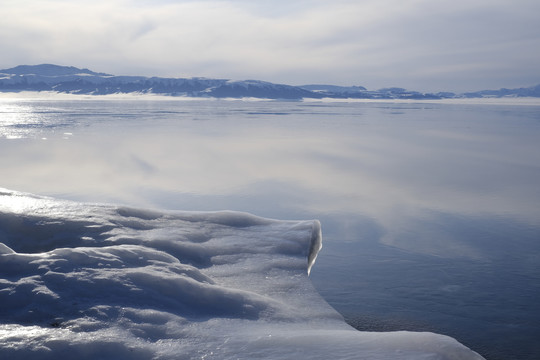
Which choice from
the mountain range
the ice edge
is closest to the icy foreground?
the ice edge

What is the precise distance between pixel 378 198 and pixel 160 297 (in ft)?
17.2

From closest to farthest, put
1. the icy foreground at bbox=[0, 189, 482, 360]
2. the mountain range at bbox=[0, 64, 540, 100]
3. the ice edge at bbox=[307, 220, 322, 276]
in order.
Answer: the icy foreground at bbox=[0, 189, 482, 360]
the ice edge at bbox=[307, 220, 322, 276]
the mountain range at bbox=[0, 64, 540, 100]

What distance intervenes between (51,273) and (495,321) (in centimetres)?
317

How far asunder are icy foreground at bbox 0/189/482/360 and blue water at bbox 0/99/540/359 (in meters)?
0.62

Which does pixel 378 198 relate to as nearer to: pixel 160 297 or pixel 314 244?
pixel 314 244

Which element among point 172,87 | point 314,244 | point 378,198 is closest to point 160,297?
point 314,244

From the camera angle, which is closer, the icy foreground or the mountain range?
the icy foreground

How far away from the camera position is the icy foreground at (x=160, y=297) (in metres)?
2.28

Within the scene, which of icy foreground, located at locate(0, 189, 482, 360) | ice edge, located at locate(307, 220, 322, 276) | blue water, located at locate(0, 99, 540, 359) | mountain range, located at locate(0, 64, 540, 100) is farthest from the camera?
mountain range, located at locate(0, 64, 540, 100)

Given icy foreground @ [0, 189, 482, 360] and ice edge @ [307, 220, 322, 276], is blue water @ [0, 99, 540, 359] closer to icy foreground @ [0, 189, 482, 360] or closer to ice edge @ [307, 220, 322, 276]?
ice edge @ [307, 220, 322, 276]

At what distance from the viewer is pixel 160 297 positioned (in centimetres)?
282

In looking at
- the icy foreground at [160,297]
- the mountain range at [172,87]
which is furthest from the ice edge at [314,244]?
the mountain range at [172,87]

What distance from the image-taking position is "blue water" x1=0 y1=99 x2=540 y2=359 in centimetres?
366

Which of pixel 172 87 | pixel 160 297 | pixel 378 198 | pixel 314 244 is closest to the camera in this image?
pixel 160 297
